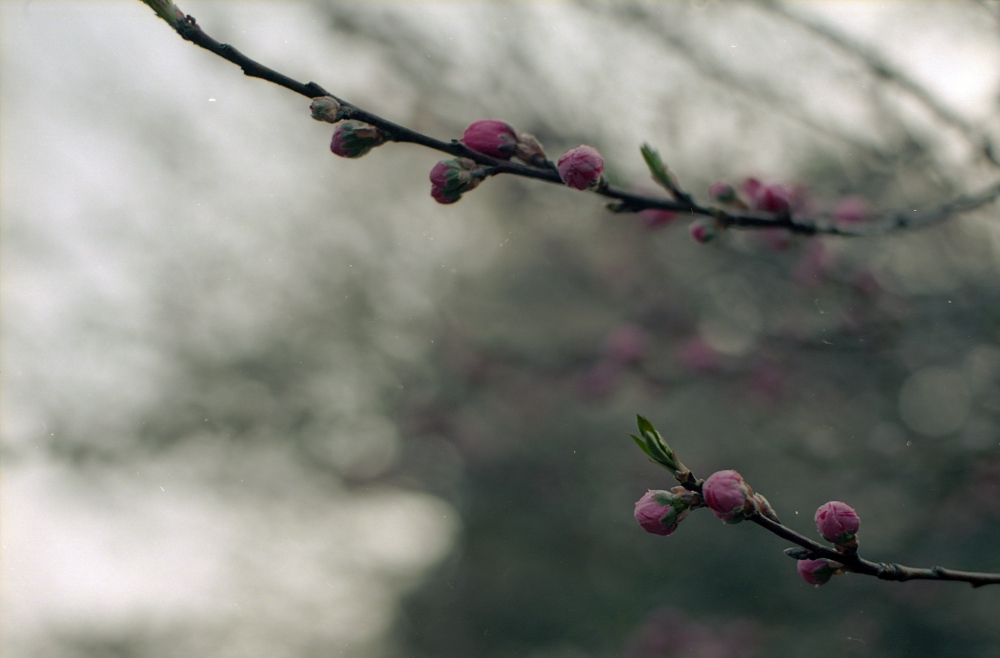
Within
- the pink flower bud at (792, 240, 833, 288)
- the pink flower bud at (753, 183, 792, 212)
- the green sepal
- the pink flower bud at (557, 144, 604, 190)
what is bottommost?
the pink flower bud at (557, 144, 604, 190)

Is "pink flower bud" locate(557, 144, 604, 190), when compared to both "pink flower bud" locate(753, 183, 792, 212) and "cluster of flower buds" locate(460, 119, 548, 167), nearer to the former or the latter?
"cluster of flower buds" locate(460, 119, 548, 167)

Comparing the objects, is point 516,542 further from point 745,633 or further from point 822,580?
point 822,580

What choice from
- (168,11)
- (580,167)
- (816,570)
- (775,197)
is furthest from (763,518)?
(168,11)

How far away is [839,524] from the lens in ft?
3.12

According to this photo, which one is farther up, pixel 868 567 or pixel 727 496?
pixel 727 496

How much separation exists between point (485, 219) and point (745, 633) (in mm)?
5800

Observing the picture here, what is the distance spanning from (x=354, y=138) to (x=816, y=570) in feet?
3.23

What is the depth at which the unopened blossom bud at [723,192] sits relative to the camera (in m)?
1.56

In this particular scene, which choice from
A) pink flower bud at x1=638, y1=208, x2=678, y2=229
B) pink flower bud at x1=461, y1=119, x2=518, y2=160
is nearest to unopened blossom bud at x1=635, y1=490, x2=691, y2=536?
pink flower bud at x1=461, y1=119, x2=518, y2=160

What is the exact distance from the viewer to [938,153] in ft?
8.73

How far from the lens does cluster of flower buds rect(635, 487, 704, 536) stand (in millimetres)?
972

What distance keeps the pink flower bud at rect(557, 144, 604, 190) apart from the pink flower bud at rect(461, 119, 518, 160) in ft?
0.34

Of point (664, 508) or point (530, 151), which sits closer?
point (664, 508)

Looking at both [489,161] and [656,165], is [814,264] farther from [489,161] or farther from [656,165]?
[489,161]
